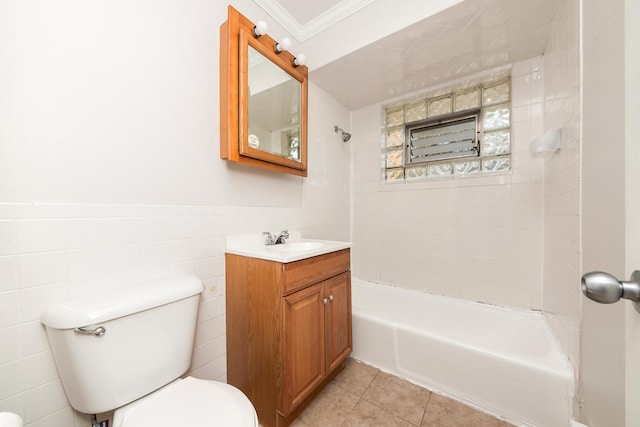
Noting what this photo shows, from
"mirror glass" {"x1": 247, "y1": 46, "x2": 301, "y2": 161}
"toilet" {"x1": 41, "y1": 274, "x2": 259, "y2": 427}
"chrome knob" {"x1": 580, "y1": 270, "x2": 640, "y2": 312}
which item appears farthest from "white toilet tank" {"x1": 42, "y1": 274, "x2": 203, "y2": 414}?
"chrome knob" {"x1": 580, "y1": 270, "x2": 640, "y2": 312}

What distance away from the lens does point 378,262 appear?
2.29 m

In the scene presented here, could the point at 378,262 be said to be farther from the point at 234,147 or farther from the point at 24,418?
the point at 24,418

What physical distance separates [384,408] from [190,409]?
102 cm

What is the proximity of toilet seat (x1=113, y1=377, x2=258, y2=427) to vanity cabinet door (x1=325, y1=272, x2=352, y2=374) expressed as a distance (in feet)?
2.04

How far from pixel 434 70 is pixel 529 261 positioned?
156 cm

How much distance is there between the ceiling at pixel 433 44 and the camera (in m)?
1.27

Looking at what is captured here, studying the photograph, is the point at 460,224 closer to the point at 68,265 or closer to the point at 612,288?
the point at 612,288

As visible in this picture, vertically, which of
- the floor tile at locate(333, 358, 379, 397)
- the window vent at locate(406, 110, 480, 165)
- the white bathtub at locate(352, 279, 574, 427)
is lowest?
the floor tile at locate(333, 358, 379, 397)

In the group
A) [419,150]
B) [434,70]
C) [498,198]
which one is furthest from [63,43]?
[498,198]

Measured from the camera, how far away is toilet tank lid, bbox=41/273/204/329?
0.70 metres

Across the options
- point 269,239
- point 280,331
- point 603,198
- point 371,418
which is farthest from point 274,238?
point 603,198

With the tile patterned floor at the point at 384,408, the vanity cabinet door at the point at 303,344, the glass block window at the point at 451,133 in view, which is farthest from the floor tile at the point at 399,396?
the glass block window at the point at 451,133

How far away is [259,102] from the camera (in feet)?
4.59

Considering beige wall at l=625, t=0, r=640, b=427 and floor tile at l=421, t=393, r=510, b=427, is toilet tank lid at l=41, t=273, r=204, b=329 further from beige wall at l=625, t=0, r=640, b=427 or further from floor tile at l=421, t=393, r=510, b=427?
floor tile at l=421, t=393, r=510, b=427
